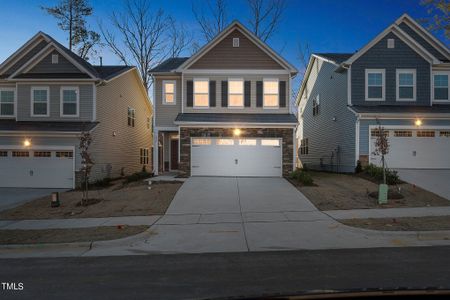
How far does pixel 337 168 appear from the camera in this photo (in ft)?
80.7

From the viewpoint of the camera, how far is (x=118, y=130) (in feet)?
87.1

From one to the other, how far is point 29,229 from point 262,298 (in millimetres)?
10998

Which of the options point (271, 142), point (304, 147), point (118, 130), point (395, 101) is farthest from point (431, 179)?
point (118, 130)

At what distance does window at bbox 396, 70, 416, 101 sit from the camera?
22.5 meters

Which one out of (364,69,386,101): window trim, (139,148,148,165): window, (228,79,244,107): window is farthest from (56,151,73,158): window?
(364,69,386,101): window trim

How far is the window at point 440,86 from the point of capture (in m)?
22.9

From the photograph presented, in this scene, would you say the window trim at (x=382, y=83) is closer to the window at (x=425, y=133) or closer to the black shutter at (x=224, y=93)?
the window at (x=425, y=133)

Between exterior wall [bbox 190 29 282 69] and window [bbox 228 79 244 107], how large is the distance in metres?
0.92

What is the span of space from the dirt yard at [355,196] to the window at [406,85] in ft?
23.2

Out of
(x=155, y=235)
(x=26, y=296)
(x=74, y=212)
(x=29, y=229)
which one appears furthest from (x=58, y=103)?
(x=26, y=296)

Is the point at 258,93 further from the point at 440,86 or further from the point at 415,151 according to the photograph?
the point at 440,86

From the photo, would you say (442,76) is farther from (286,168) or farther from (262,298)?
(262,298)

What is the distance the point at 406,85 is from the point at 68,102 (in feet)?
67.1

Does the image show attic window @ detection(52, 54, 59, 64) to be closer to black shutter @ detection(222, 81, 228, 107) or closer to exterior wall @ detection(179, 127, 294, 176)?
exterior wall @ detection(179, 127, 294, 176)
